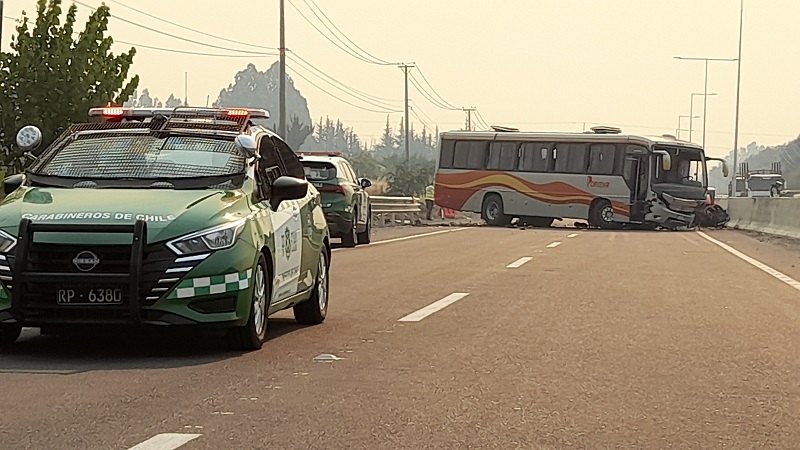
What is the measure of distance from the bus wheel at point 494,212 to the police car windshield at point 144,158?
35.9 m

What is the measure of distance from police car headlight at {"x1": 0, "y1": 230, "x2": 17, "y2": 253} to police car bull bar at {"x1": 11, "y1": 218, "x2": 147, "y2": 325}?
0.15 ft

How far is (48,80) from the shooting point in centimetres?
3078

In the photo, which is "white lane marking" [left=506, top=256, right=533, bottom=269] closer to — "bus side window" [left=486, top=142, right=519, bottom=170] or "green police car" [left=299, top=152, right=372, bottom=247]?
"green police car" [left=299, top=152, right=372, bottom=247]

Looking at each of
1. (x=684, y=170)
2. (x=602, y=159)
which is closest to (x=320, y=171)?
(x=602, y=159)

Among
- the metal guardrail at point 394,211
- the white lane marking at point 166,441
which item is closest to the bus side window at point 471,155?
the metal guardrail at point 394,211

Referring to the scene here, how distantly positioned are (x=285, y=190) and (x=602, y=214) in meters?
34.5

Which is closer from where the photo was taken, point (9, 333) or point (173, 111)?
point (9, 333)

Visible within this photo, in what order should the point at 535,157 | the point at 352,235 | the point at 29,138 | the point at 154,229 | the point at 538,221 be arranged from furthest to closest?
the point at 538,221
the point at 535,157
the point at 352,235
the point at 29,138
the point at 154,229

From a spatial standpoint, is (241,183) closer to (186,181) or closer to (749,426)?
(186,181)

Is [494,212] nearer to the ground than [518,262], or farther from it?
nearer to the ground

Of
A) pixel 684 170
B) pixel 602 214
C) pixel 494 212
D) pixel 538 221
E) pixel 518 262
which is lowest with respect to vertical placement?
pixel 538 221

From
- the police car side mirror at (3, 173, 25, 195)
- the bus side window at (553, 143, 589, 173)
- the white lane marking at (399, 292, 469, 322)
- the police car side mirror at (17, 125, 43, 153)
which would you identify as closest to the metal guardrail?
the bus side window at (553, 143, 589, 173)

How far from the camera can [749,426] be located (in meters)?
6.29

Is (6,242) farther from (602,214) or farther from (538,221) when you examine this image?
(538,221)
